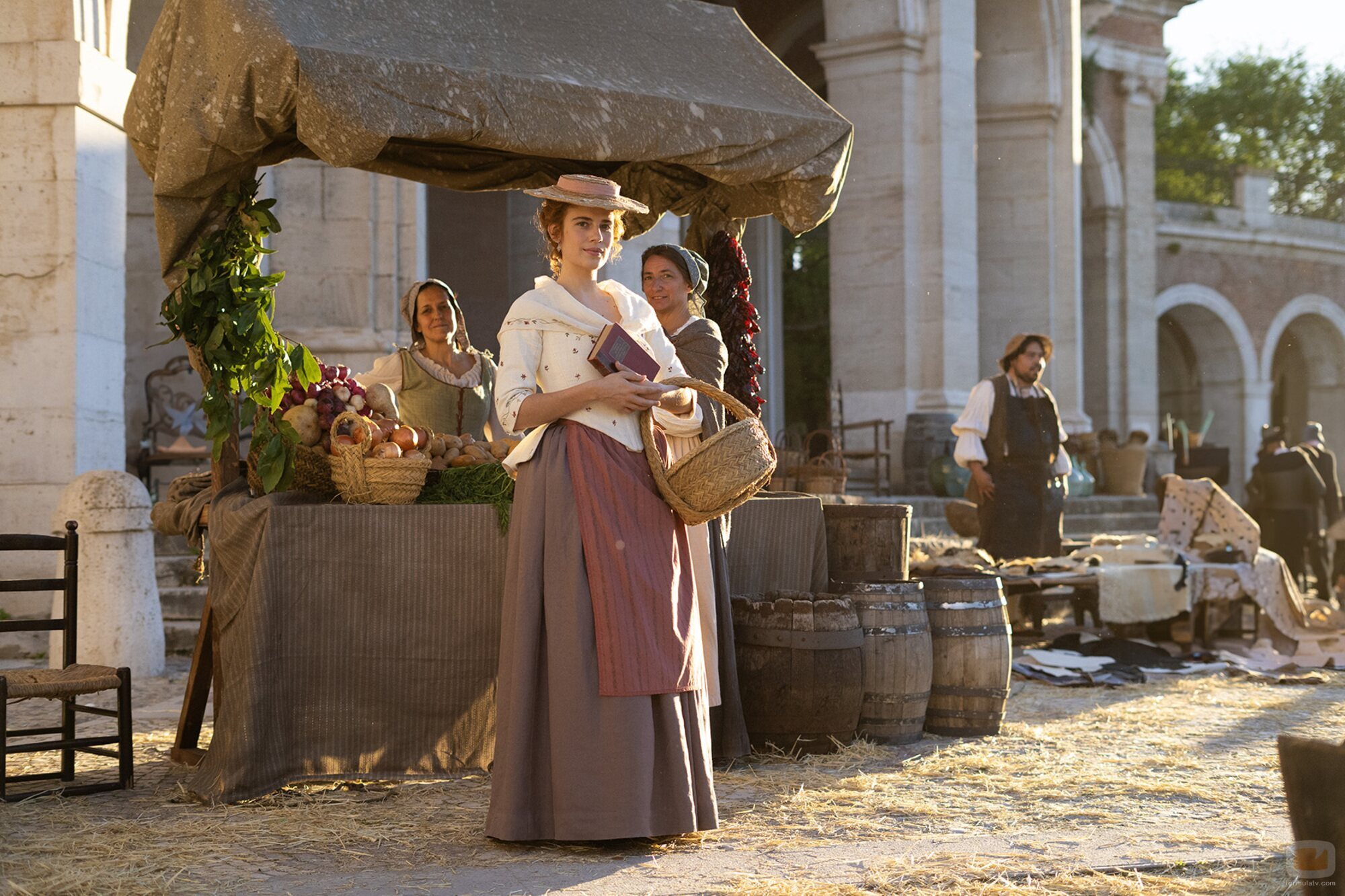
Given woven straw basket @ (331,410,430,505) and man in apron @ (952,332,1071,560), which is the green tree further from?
woven straw basket @ (331,410,430,505)

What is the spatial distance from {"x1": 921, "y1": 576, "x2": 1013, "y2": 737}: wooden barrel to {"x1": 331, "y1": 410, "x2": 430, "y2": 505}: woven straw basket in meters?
2.27

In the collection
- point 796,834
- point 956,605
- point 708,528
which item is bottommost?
point 796,834

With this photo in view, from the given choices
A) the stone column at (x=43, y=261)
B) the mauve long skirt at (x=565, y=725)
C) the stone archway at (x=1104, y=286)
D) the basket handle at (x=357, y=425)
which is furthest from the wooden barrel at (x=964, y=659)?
the stone archway at (x=1104, y=286)

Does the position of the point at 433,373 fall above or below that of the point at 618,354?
above

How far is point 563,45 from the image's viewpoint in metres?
5.64

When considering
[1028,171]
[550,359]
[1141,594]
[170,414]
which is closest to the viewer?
[550,359]

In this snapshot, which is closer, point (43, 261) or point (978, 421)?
point (43, 261)

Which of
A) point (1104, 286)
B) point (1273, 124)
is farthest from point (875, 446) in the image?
point (1273, 124)

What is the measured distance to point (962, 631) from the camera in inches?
236

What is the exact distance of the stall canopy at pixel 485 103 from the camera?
478cm

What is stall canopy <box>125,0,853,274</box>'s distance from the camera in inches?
188

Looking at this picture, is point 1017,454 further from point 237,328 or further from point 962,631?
point 237,328

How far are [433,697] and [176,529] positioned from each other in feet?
4.33

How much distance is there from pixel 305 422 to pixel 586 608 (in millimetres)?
1697
